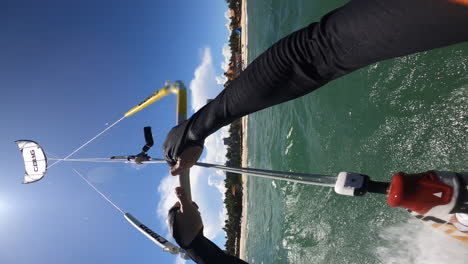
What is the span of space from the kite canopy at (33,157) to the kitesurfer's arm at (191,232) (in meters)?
6.03

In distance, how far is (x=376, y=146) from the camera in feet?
12.5

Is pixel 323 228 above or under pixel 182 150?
under

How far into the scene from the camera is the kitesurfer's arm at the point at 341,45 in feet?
2.35

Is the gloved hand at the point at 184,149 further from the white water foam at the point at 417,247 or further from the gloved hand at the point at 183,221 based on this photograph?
the white water foam at the point at 417,247

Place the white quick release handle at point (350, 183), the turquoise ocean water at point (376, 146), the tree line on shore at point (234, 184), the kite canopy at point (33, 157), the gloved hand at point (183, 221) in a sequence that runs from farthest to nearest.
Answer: the tree line on shore at point (234, 184) < the kite canopy at point (33, 157) < the turquoise ocean water at point (376, 146) < the gloved hand at point (183, 221) < the white quick release handle at point (350, 183)

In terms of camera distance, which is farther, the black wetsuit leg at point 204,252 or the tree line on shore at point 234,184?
the tree line on shore at point 234,184

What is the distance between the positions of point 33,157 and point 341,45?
7.53 metres

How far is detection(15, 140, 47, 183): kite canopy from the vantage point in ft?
20.9

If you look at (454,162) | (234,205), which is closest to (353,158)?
(454,162)

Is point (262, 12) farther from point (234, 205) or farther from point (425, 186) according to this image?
point (425, 186)

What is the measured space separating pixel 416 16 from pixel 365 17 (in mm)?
130

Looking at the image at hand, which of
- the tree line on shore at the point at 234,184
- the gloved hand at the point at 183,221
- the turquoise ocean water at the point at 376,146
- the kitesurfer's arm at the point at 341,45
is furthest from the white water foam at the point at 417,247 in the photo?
the tree line on shore at the point at 234,184

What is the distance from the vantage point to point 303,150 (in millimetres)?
6840

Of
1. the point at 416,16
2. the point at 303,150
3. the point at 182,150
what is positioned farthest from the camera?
the point at 303,150
